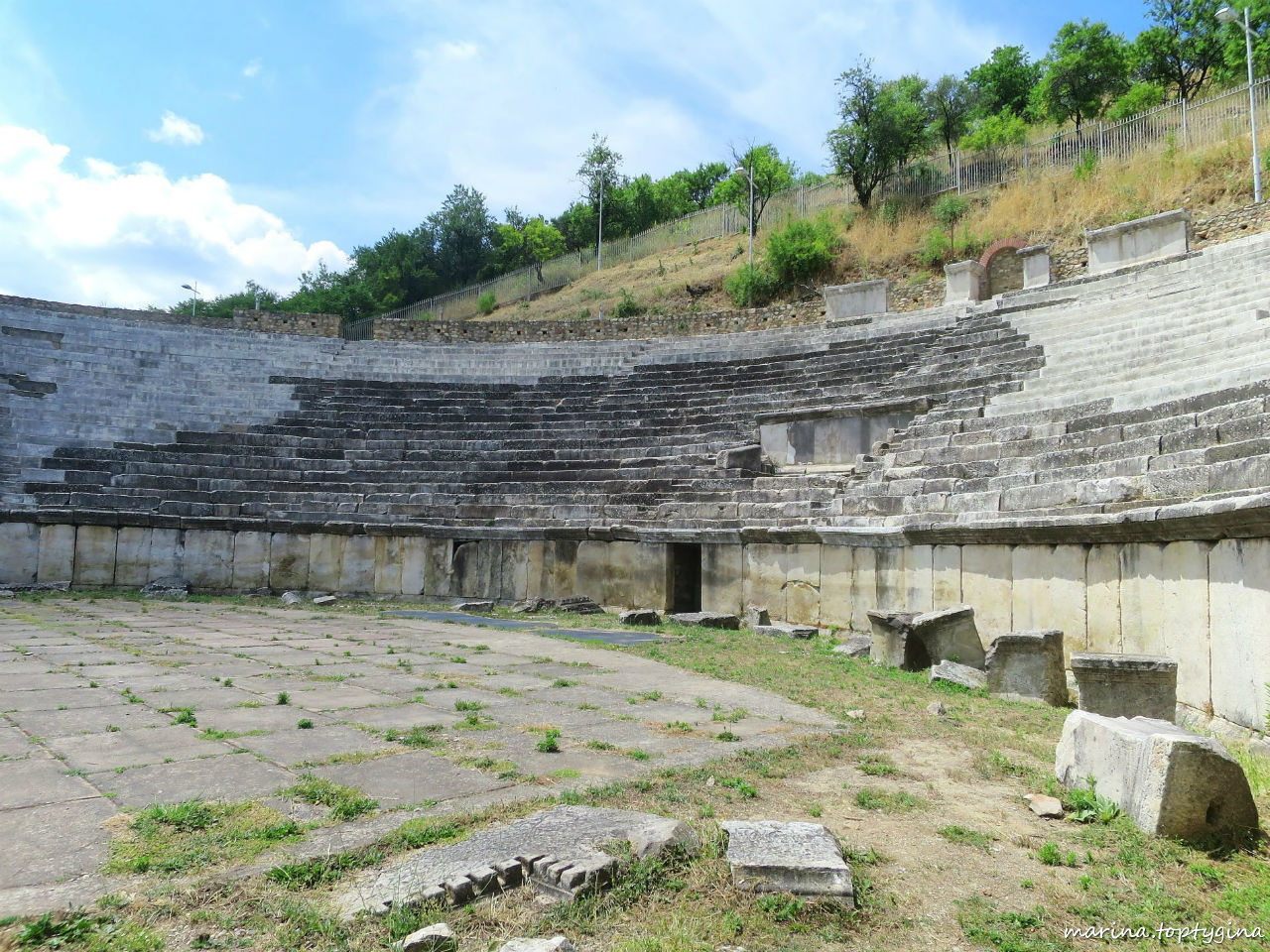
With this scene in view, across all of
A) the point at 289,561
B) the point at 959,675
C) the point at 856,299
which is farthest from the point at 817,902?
the point at 856,299

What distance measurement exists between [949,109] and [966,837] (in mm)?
37293

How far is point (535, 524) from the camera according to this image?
12.8 metres

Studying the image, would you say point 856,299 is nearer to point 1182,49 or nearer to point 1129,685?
point 1129,685

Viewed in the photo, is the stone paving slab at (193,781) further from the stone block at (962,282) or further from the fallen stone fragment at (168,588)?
the stone block at (962,282)

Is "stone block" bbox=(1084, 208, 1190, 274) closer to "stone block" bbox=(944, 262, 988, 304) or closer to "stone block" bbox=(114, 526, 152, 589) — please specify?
"stone block" bbox=(944, 262, 988, 304)

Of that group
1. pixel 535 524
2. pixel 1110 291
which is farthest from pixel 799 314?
pixel 535 524

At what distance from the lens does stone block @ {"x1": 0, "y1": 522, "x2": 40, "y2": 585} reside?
12938 mm

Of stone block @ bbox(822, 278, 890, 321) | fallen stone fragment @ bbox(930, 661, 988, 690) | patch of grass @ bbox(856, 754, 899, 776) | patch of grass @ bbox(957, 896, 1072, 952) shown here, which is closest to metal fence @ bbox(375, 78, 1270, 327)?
stone block @ bbox(822, 278, 890, 321)

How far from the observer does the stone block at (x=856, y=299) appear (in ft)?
60.3

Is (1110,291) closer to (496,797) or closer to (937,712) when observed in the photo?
(937,712)

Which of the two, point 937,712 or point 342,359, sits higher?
point 342,359

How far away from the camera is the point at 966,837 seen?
3.11 meters

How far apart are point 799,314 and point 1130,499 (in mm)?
15275

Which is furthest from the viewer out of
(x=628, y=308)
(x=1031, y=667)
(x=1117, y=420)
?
(x=628, y=308)
